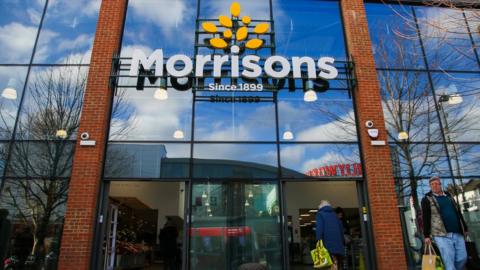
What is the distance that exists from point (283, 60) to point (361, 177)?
3235 mm

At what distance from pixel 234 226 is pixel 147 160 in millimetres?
2379

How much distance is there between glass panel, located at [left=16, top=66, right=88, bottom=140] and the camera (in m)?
8.25

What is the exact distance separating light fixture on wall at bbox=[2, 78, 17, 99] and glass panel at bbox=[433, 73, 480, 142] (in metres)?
10.1

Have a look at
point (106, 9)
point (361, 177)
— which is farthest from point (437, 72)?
point (106, 9)

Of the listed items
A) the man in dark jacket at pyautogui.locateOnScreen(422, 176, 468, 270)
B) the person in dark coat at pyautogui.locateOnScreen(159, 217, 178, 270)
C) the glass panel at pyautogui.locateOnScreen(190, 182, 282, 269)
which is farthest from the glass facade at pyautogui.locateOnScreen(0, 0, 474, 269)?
the man in dark jacket at pyautogui.locateOnScreen(422, 176, 468, 270)

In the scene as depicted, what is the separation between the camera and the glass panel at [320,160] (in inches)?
324

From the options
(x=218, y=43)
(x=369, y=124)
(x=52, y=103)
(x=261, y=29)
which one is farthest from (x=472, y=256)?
(x=52, y=103)

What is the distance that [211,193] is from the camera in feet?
26.0

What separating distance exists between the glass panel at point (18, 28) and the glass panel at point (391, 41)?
8543 mm

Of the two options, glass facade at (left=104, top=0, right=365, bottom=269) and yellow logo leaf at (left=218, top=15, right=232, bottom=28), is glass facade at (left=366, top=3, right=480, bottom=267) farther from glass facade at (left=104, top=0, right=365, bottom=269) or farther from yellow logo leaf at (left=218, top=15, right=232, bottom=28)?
yellow logo leaf at (left=218, top=15, right=232, bottom=28)

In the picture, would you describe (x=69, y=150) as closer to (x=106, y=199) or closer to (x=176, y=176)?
(x=106, y=199)

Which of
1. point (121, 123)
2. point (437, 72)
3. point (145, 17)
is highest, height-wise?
point (145, 17)

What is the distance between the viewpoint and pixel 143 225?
1733cm

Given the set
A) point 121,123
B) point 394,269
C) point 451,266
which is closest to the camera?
point 451,266
